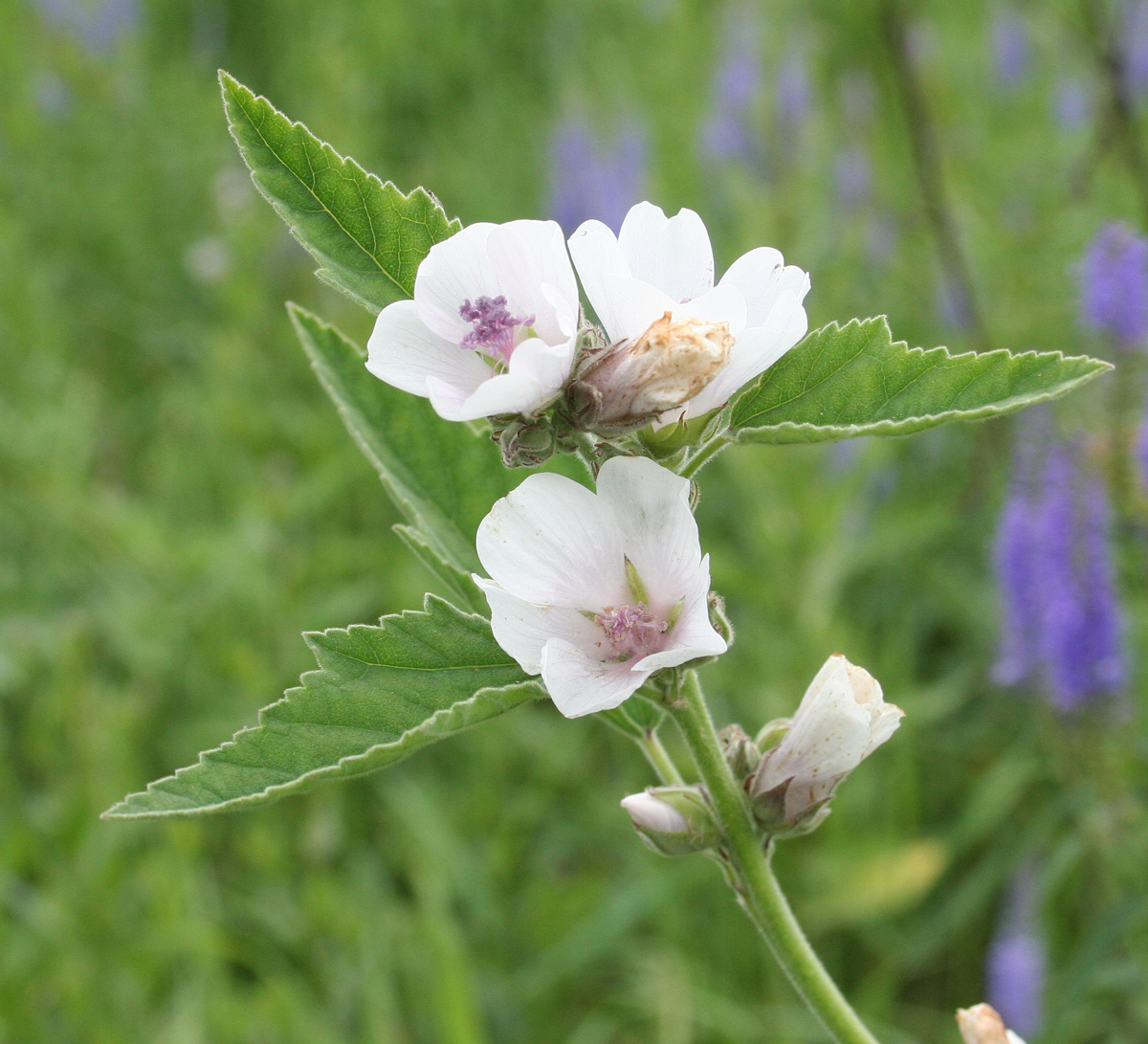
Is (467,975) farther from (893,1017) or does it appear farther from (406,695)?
(406,695)

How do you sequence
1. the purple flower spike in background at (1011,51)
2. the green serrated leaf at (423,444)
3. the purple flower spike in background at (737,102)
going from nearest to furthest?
the green serrated leaf at (423,444) < the purple flower spike in background at (737,102) < the purple flower spike in background at (1011,51)

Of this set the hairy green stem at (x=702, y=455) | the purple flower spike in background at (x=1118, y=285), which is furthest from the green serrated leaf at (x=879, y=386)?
the purple flower spike in background at (x=1118, y=285)

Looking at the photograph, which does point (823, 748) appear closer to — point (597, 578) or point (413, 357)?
point (597, 578)

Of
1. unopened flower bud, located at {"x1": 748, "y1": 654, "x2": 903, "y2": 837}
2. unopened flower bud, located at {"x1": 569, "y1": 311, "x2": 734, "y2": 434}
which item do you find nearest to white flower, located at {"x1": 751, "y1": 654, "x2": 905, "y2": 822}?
unopened flower bud, located at {"x1": 748, "y1": 654, "x2": 903, "y2": 837}

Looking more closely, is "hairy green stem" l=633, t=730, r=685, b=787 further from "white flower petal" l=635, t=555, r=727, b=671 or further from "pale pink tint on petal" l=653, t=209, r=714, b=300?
"pale pink tint on petal" l=653, t=209, r=714, b=300

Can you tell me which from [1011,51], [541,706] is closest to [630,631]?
[541,706]

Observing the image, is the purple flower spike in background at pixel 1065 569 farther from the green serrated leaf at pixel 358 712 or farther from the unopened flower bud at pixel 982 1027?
the green serrated leaf at pixel 358 712

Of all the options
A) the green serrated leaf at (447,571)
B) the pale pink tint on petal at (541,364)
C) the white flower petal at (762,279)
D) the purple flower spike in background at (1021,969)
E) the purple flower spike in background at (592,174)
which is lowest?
the purple flower spike in background at (1021,969)
